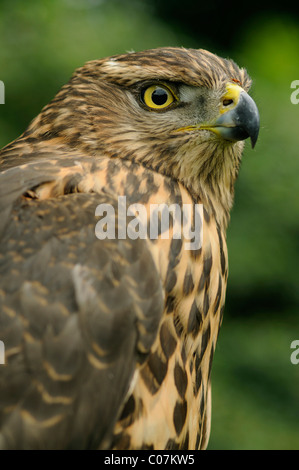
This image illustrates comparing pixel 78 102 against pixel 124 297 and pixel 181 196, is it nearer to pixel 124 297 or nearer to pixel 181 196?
pixel 181 196

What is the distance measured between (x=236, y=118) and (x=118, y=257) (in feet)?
2.09

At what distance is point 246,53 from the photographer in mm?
4465

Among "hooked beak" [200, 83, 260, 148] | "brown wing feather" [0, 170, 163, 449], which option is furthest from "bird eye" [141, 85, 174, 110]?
Answer: "brown wing feather" [0, 170, 163, 449]

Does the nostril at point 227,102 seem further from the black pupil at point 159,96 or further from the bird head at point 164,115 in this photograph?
the black pupil at point 159,96

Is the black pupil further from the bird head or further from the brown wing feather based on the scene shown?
the brown wing feather

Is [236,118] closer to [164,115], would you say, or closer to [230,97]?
[230,97]

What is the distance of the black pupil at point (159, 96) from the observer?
2309mm

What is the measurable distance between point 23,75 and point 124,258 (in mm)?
2450

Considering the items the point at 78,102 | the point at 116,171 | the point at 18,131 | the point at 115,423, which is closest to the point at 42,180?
the point at 116,171

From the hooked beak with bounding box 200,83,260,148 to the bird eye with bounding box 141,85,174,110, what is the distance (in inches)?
5.8

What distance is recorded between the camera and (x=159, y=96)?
2.32m

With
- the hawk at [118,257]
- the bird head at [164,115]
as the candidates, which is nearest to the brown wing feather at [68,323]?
the hawk at [118,257]

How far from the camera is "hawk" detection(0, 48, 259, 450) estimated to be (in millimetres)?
1763
